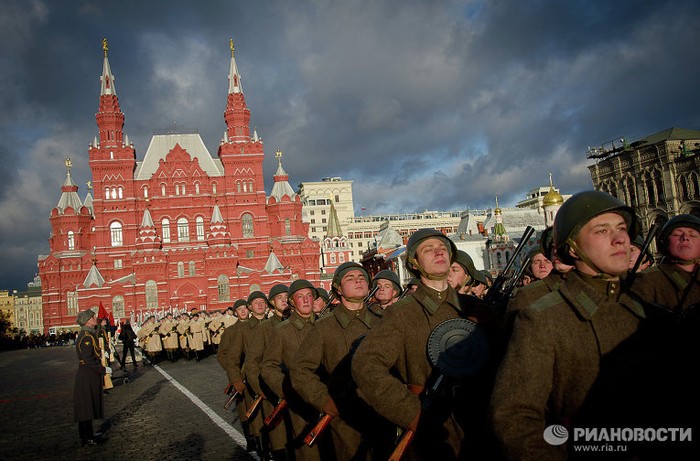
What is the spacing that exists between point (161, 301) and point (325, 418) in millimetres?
52537

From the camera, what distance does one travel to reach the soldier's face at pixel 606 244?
8.11 ft

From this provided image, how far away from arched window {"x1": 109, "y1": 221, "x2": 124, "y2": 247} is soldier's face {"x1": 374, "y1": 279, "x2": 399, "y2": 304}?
5573 centimetres

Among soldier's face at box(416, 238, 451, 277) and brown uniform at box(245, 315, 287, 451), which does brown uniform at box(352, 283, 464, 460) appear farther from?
brown uniform at box(245, 315, 287, 451)

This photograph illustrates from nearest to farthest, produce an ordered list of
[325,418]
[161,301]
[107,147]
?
[325,418]
[161,301]
[107,147]

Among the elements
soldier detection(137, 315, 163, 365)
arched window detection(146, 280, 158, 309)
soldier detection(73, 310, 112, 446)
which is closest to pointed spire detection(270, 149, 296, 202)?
arched window detection(146, 280, 158, 309)

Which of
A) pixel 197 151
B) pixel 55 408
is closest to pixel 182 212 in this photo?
pixel 197 151

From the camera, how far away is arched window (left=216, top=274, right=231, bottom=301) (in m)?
55.0

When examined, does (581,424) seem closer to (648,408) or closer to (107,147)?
(648,408)

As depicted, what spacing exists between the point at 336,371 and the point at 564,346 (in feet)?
8.07

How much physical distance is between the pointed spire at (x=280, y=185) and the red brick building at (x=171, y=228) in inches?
5.3

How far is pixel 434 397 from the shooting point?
10.5ft

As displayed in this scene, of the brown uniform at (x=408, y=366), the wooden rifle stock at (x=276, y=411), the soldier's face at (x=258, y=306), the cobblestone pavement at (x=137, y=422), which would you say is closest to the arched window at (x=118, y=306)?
the cobblestone pavement at (x=137, y=422)

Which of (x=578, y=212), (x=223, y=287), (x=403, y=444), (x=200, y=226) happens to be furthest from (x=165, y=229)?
(x=578, y=212)

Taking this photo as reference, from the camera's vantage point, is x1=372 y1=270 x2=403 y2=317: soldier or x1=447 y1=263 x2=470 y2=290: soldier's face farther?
x1=372 y1=270 x2=403 y2=317: soldier
